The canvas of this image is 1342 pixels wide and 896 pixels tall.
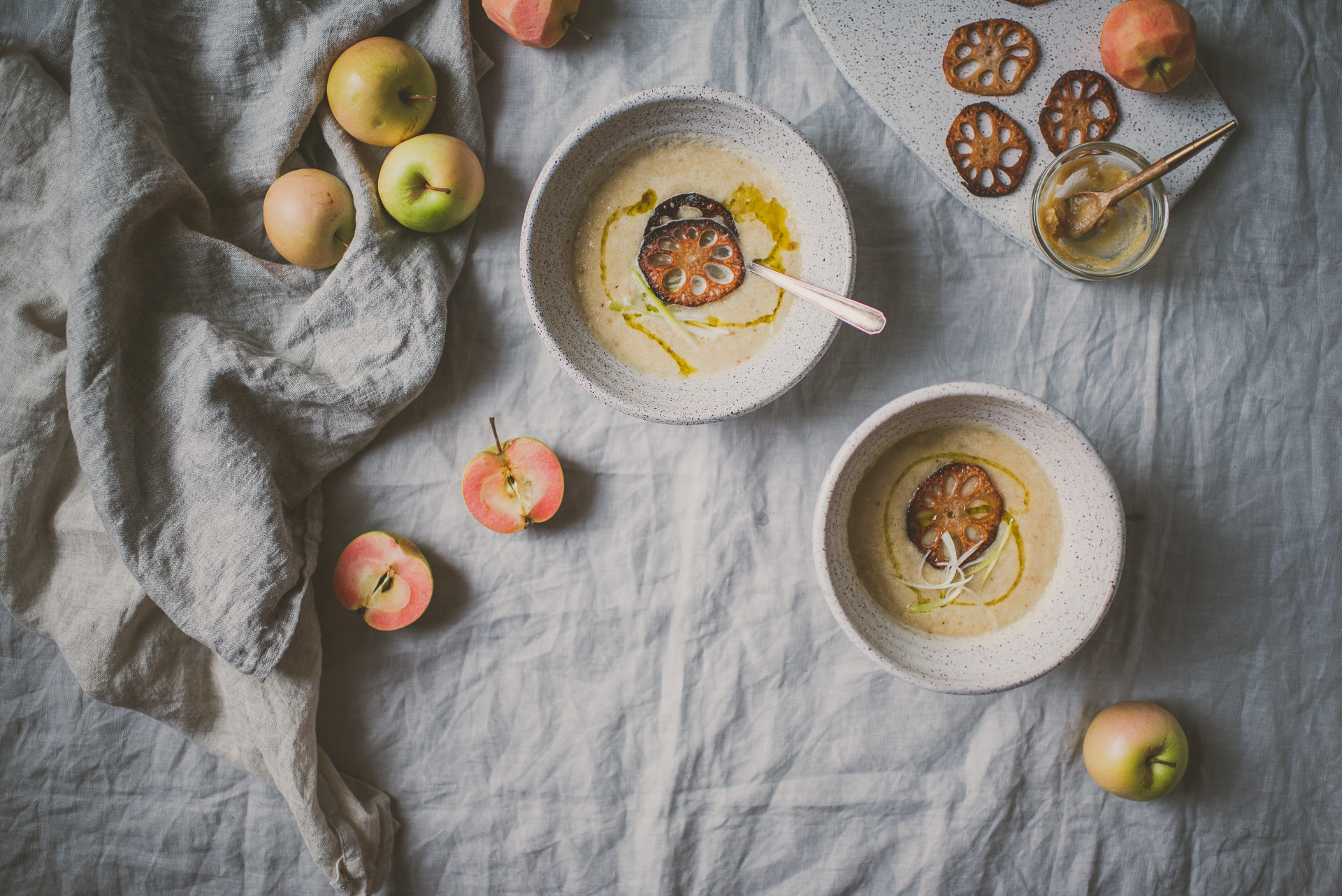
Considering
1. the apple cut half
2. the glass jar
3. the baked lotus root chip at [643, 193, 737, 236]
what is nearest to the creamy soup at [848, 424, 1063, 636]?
the glass jar

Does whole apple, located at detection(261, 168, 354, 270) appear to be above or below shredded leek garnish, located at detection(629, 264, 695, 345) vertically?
A: below

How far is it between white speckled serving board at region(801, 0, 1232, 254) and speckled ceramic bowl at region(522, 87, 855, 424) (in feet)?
0.70

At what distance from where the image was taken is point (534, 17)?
1.18 metres

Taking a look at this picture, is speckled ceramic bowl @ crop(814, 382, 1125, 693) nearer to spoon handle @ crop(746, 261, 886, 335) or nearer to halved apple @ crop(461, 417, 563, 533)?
spoon handle @ crop(746, 261, 886, 335)

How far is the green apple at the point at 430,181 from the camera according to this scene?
45.8 inches

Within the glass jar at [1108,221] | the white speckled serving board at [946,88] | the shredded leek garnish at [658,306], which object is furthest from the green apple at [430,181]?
the glass jar at [1108,221]

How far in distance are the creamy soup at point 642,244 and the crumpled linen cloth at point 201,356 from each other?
24 centimetres

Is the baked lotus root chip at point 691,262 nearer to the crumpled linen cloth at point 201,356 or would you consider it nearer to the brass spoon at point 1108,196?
the crumpled linen cloth at point 201,356

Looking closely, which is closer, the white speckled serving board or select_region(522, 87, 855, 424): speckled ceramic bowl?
select_region(522, 87, 855, 424): speckled ceramic bowl

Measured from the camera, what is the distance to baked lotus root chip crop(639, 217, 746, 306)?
1244 millimetres

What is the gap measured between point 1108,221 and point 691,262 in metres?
0.70

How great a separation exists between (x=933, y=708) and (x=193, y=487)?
1.28 metres

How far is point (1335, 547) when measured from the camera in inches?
50.6

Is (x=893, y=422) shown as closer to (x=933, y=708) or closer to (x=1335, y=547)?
(x=933, y=708)
